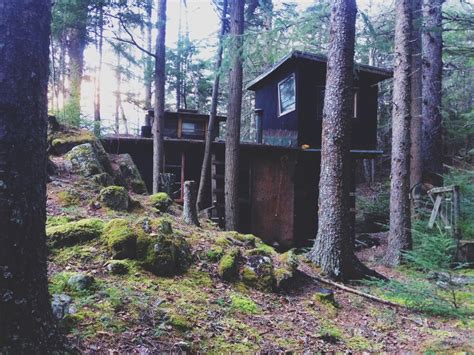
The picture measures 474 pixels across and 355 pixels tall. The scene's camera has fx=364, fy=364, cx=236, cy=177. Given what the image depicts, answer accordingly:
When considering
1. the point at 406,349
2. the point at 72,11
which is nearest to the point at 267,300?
the point at 406,349

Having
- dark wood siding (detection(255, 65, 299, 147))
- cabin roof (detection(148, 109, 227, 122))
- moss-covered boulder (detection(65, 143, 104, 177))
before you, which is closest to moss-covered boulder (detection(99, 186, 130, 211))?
moss-covered boulder (detection(65, 143, 104, 177))

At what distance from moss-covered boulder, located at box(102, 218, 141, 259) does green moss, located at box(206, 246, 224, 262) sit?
3.79 feet

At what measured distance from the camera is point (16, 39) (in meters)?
2.11

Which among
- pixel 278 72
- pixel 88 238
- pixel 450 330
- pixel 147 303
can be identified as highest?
pixel 278 72

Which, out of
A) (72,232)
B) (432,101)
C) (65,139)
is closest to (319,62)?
(432,101)

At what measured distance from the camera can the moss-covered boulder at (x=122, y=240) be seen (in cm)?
462

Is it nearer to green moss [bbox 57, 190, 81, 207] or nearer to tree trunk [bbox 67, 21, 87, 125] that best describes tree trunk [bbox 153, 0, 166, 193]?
green moss [bbox 57, 190, 81, 207]

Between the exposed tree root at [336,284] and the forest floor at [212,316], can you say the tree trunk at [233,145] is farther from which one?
the forest floor at [212,316]

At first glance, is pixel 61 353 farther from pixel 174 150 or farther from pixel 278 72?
pixel 278 72

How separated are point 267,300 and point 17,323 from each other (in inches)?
134

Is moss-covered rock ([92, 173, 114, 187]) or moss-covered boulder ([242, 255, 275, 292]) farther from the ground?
moss-covered rock ([92, 173, 114, 187])

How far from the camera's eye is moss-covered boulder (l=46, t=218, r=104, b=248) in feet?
15.1

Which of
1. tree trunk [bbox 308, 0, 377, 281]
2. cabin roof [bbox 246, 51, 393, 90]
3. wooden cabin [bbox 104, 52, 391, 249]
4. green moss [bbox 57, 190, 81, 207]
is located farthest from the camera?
wooden cabin [bbox 104, 52, 391, 249]

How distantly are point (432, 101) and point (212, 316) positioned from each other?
1195 centimetres
